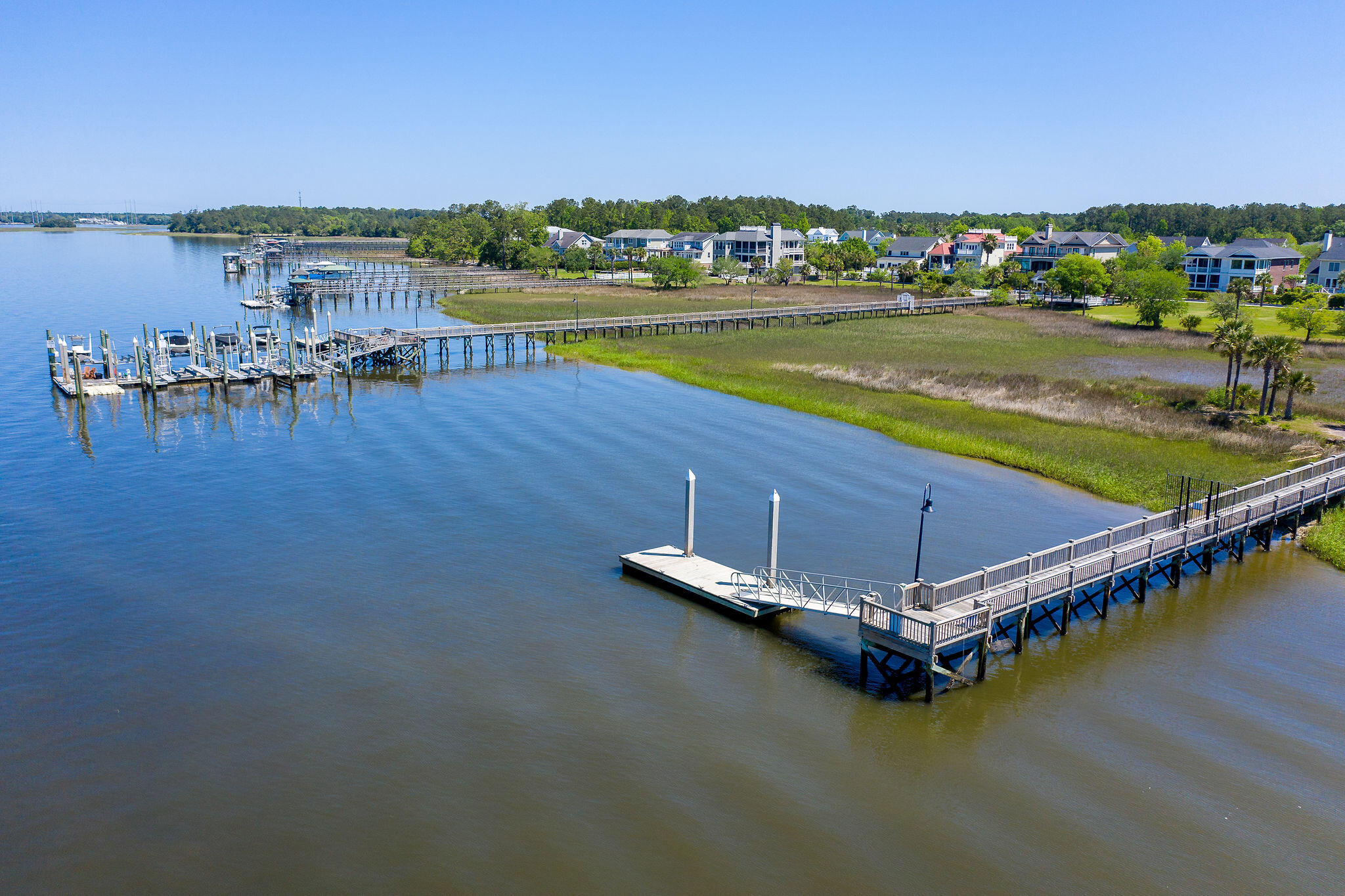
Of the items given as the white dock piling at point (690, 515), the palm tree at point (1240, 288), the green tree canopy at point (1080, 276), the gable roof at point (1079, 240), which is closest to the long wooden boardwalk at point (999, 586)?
the white dock piling at point (690, 515)

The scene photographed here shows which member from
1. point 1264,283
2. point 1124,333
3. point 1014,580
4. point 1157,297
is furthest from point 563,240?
point 1014,580

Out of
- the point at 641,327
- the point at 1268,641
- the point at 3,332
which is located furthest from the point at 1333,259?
the point at 3,332

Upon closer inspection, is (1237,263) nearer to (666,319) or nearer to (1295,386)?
(666,319)

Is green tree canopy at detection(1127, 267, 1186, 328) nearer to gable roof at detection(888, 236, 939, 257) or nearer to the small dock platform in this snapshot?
gable roof at detection(888, 236, 939, 257)

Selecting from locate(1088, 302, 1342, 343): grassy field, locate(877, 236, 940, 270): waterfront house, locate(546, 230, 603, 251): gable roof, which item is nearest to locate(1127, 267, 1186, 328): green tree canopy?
locate(1088, 302, 1342, 343): grassy field

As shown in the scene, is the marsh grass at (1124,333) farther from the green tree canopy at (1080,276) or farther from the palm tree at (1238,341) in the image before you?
the palm tree at (1238,341)

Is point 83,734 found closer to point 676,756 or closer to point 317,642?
point 317,642

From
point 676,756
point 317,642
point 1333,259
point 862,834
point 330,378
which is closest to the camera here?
point 862,834
